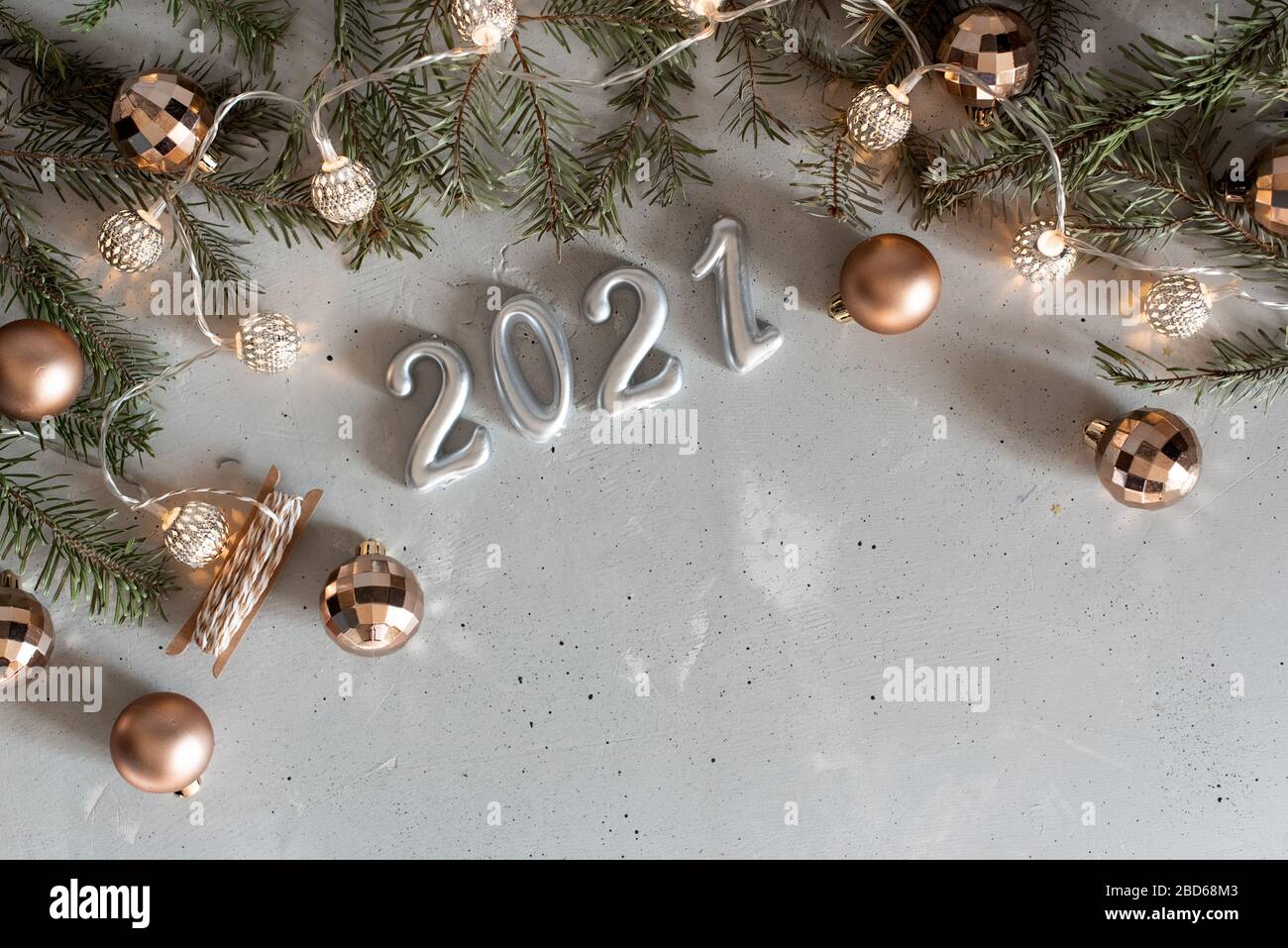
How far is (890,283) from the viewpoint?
98cm

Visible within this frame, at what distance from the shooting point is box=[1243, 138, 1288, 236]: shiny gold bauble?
3.13ft

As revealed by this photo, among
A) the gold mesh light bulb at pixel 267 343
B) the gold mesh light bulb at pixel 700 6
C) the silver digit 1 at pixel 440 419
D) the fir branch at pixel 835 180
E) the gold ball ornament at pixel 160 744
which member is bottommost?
the gold ball ornament at pixel 160 744

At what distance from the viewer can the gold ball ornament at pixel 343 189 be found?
2.96 ft

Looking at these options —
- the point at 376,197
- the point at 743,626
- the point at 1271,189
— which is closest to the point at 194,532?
the point at 376,197

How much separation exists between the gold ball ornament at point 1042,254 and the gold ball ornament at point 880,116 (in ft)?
0.59

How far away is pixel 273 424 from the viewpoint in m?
1.08

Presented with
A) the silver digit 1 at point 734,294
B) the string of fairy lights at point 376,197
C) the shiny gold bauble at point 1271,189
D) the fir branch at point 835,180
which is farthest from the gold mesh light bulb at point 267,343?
the shiny gold bauble at point 1271,189

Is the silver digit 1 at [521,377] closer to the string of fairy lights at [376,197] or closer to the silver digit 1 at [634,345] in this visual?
the silver digit 1 at [634,345]

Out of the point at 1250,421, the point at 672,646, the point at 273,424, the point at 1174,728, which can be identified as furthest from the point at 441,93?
the point at 1174,728

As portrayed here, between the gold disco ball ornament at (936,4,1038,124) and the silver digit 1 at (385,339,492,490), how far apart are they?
61 centimetres

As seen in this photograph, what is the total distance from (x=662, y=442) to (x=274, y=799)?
0.62 meters

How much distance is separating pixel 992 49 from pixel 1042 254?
0.22m

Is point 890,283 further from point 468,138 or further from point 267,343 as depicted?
point 267,343

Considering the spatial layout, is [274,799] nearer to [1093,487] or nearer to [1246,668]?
[1093,487]
